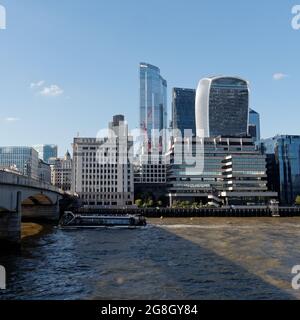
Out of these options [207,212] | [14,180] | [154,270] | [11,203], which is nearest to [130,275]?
[154,270]

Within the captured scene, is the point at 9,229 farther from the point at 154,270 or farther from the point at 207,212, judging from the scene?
the point at 207,212

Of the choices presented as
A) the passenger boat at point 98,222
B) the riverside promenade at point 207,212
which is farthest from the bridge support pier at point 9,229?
the riverside promenade at point 207,212

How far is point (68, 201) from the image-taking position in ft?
575

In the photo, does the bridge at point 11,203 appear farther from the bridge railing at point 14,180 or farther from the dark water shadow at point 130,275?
the dark water shadow at point 130,275

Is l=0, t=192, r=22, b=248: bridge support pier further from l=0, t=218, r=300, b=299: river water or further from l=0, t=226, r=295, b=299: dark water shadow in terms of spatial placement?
l=0, t=218, r=300, b=299: river water

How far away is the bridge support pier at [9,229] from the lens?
5303 centimetres

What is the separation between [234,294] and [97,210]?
130m

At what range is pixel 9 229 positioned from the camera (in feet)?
175

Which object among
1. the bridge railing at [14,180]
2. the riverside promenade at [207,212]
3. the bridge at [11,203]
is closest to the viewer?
the bridge railing at [14,180]

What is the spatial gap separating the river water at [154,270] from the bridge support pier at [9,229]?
315 cm

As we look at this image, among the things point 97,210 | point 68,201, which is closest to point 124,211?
point 97,210

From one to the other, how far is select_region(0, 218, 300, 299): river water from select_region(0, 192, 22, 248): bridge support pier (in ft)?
10.3

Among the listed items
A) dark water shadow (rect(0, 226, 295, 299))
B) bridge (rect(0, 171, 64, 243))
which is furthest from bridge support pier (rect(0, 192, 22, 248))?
dark water shadow (rect(0, 226, 295, 299))
